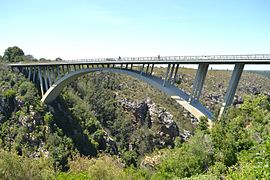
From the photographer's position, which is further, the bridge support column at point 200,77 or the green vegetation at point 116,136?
the bridge support column at point 200,77

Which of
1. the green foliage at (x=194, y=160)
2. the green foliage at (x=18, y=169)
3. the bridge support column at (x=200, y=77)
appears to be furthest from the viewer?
the bridge support column at (x=200, y=77)

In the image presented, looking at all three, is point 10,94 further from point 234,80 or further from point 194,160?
point 234,80

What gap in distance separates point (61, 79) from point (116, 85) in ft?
90.9

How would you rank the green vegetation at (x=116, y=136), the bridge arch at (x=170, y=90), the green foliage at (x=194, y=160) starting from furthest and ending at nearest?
the bridge arch at (x=170, y=90)
the green foliage at (x=194, y=160)
the green vegetation at (x=116, y=136)

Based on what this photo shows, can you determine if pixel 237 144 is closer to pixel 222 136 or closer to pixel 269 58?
pixel 222 136

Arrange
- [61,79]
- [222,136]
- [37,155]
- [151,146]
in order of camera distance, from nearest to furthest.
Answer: [222,136], [37,155], [61,79], [151,146]

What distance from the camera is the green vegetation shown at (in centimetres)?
2036

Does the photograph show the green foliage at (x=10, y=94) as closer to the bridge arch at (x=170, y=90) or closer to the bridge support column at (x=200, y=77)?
the bridge arch at (x=170, y=90)

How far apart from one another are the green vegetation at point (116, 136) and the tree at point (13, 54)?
11140 millimetres

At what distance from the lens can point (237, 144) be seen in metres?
21.1

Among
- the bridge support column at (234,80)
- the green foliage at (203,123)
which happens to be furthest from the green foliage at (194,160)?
the bridge support column at (234,80)

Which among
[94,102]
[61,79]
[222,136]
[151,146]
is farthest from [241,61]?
[94,102]

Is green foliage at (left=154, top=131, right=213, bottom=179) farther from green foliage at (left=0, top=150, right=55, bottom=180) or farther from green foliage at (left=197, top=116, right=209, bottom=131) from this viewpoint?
green foliage at (left=0, top=150, right=55, bottom=180)

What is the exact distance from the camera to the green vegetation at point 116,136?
20.4 m
